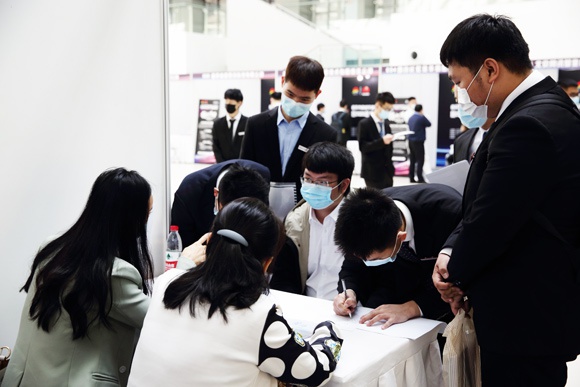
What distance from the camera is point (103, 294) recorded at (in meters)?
1.84

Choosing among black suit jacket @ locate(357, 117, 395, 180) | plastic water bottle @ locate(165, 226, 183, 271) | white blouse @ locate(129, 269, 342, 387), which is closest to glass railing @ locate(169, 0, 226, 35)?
black suit jacket @ locate(357, 117, 395, 180)

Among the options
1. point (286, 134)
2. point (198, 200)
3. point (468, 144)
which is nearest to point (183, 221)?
point (198, 200)

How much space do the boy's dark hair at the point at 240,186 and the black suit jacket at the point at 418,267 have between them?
0.46 m

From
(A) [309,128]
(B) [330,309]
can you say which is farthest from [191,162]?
(B) [330,309]

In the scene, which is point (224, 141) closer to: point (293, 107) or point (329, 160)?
point (293, 107)

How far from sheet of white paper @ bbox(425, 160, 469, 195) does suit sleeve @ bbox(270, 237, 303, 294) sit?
2.21 feet

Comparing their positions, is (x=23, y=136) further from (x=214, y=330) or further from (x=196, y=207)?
(x=214, y=330)

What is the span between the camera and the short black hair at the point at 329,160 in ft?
8.35

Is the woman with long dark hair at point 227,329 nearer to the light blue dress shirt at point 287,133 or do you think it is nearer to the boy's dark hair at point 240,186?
the boy's dark hair at point 240,186

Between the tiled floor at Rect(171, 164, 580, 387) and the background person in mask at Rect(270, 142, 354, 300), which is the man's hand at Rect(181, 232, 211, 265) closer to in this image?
the background person in mask at Rect(270, 142, 354, 300)

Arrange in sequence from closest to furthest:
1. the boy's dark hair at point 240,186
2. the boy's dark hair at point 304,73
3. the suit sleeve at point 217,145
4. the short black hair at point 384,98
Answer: the boy's dark hair at point 240,186 < the boy's dark hair at point 304,73 < the suit sleeve at point 217,145 < the short black hair at point 384,98

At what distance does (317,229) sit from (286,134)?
0.79m

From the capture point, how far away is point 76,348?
1.89 metres

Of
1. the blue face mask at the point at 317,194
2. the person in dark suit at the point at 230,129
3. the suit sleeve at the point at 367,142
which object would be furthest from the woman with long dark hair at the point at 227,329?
the suit sleeve at the point at 367,142
